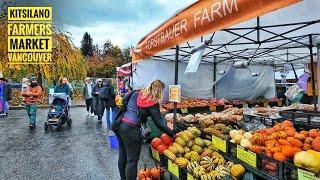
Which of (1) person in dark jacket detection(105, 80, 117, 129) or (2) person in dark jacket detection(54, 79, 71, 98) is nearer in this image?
(1) person in dark jacket detection(105, 80, 117, 129)

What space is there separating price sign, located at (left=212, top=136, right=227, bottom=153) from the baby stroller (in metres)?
8.52

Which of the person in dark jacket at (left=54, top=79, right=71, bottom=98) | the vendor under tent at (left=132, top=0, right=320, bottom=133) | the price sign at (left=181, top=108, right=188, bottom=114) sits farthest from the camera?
the person in dark jacket at (left=54, top=79, right=71, bottom=98)

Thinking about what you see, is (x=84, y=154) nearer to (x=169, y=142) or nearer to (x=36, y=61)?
(x=169, y=142)

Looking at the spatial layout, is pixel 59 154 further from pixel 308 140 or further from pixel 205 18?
pixel 308 140

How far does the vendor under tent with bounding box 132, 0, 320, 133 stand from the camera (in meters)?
3.40

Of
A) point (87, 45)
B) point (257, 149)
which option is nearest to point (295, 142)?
point (257, 149)

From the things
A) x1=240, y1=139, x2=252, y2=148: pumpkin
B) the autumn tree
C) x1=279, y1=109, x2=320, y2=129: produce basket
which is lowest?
x1=240, y1=139, x2=252, y2=148: pumpkin

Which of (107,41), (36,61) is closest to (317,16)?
(36,61)

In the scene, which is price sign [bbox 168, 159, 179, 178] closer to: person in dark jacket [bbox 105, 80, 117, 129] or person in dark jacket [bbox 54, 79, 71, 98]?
person in dark jacket [bbox 105, 80, 117, 129]

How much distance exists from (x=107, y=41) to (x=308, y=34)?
163 ft

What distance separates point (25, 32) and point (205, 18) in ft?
71.0

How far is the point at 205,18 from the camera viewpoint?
3.91 metres

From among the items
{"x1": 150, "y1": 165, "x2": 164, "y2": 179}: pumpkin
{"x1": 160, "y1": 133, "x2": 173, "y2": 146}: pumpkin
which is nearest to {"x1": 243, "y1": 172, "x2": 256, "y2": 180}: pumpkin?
{"x1": 160, "y1": 133, "x2": 173, "y2": 146}: pumpkin

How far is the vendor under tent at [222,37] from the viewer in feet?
11.2
